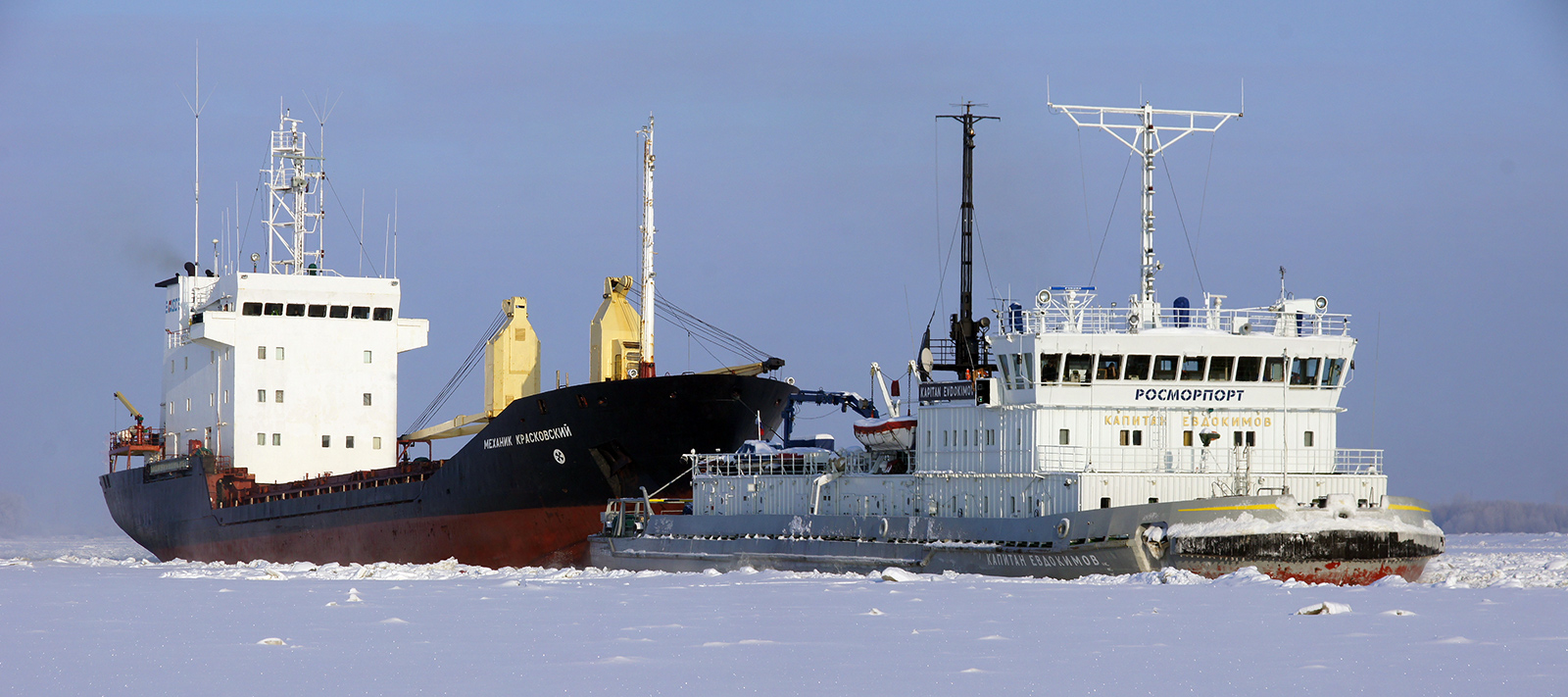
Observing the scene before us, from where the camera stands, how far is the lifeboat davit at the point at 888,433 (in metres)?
30.4

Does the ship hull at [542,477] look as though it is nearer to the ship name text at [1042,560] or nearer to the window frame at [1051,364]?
the window frame at [1051,364]

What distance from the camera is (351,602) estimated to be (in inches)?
863

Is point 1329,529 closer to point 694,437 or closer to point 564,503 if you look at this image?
point 694,437

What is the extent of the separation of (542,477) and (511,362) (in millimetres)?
6677

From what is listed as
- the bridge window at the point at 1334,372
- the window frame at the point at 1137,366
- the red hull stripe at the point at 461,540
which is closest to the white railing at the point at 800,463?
the red hull stripe at the point at 461,540

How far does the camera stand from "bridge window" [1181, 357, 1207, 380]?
27.0m

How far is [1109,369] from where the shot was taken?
1062 inches

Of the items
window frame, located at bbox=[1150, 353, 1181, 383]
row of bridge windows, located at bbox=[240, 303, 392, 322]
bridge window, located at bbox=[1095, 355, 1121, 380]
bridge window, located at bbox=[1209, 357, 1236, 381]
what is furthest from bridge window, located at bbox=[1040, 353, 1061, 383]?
row of bridge windows, located at bbox=[240, 303, 392, 322]

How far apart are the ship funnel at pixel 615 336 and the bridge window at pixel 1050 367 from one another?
16638 mm

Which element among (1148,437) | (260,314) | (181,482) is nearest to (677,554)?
(1148,437)

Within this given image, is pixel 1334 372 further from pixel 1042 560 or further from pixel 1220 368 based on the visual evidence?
pixel 1042 560

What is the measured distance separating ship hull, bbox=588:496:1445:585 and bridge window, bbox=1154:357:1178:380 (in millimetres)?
3456

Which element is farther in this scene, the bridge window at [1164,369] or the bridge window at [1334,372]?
the bridge window at [1334,372]

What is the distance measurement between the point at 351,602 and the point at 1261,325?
637 inches
